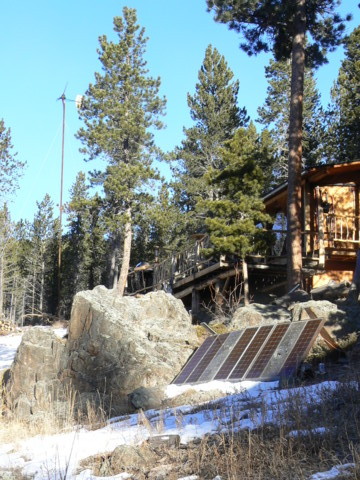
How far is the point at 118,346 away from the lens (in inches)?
510

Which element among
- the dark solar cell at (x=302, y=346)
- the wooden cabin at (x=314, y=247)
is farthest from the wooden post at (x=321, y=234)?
the dark solar cell at (x=302, y=346)

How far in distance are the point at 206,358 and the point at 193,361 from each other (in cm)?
36

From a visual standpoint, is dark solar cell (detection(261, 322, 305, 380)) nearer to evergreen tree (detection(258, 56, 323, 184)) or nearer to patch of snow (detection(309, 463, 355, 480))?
patch of snow (detection(309, 463, 355, 480))

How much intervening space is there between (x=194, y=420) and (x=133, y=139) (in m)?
27.5

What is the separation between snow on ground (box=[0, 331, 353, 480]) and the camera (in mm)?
6281

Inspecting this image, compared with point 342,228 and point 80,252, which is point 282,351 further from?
point 80,252

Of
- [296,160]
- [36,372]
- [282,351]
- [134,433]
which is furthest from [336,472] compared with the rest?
[296,160]

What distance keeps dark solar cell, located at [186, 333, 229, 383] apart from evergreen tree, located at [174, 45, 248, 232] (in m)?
23.2

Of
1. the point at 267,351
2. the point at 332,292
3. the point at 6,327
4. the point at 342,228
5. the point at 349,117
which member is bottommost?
the point at 6,327

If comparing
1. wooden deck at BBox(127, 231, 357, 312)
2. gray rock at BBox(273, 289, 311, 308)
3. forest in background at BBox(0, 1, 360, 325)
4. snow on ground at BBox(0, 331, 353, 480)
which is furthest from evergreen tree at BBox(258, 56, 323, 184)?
snow on ground at BBox(0, 331, 353, 480)

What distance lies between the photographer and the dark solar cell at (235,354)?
1091 cm

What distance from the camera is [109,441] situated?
7117mm

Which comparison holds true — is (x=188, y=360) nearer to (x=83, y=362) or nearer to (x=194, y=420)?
(x=83, y=362)

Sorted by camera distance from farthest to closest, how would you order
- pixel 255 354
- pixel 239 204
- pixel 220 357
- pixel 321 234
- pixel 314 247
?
pixel 314 247 → pixel 321 234 → pixel 239 204 → pixel 220 357 → pixel 255 354
